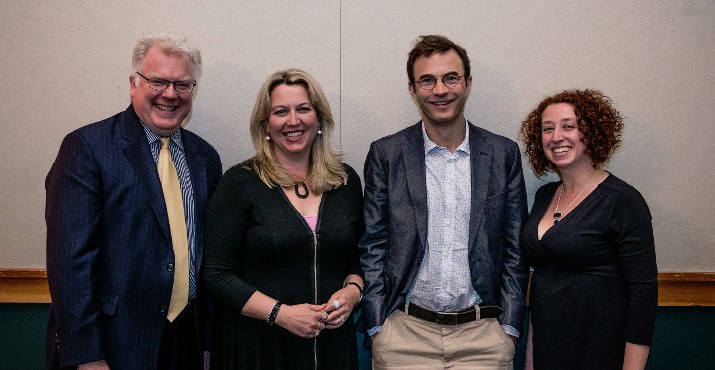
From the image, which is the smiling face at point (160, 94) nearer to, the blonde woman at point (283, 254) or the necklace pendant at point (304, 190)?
the blonde woman at point (283, 254)

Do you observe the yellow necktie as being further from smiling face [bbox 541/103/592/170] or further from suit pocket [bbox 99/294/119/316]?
smiling face [bbox 541/103/592/170]

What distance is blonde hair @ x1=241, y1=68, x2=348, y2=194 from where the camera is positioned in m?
1.95

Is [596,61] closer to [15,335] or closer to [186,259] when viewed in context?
[186,259]

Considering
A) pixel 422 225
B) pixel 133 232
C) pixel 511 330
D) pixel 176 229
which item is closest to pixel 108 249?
pixel 133 232

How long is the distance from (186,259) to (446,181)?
41.9 inches

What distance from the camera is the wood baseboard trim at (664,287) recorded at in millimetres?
2604

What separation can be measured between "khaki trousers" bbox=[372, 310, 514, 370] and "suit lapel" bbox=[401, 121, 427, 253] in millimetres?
353

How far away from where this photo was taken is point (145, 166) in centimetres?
177

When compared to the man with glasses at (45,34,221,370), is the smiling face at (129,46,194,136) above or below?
above

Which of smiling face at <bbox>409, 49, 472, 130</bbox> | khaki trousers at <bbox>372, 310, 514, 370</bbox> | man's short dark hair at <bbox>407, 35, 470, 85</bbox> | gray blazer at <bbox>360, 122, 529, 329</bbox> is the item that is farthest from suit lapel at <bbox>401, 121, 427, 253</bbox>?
khaki trousers at <bbox>372, 310, 514, 370</bbox>

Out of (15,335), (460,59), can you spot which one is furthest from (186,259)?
(15,335)

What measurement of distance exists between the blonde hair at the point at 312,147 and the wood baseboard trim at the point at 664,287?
1.50 meters

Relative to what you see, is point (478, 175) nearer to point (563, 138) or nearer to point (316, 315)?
point (563, 138)

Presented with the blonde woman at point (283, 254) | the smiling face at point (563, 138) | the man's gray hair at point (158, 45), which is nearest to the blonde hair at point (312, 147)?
the blonde woman at point (283, 254)
